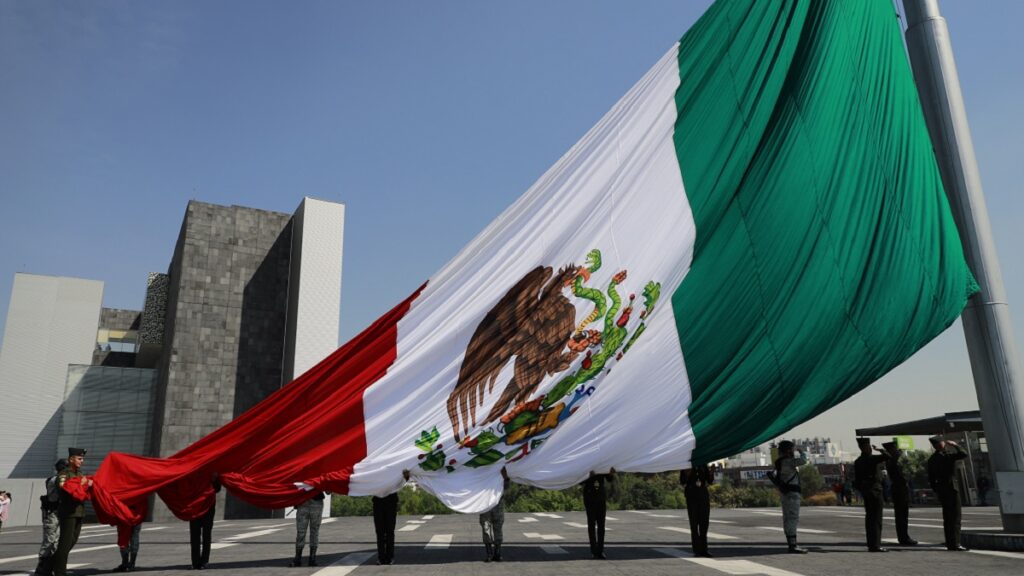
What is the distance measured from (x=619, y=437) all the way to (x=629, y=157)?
454cm

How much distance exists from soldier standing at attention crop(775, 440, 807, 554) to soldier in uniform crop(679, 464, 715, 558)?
51.3 inches

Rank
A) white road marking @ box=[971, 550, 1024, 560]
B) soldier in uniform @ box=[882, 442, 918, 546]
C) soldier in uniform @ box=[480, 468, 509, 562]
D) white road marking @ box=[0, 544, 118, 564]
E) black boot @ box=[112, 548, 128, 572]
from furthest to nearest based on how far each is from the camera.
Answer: white road marking @ box=[0, 544, 118, 564]
soldier in uniform @ box=[882, 442, 918, 546]
soldier in uniform @ box=[480, 468, 509, 562]
black boot @ box=[112, 548, 128, 572]
white road marking @ box=[971, 550, 1024, 560]

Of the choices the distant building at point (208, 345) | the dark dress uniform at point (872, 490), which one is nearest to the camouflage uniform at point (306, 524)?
the dark dress uniform at point (872, 490)

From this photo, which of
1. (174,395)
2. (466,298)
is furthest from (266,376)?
(466,298)

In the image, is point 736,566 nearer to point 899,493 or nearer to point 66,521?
point 899,493

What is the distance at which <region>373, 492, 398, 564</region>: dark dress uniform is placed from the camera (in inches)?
459

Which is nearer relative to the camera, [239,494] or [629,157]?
[239,494]

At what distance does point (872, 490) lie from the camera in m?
12.1

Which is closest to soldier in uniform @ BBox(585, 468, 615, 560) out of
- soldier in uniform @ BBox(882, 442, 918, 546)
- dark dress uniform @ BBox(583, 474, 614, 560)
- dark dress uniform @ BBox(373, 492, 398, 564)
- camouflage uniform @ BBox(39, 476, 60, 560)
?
dark dress uniform @ BBox(583, 474, 614, 560)

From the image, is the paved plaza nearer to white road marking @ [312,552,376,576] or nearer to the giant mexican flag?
white road marking @ [312,552,376,576]

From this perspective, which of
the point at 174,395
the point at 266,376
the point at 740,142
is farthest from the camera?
the point at 266,376

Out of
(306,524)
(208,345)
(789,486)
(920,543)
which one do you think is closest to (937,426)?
(920,543)

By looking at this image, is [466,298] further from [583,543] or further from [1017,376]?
[1017,376]

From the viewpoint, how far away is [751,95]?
11.1 m
